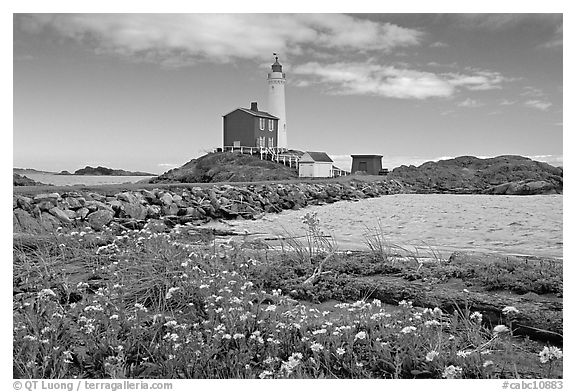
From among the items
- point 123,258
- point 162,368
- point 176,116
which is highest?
point 176,116

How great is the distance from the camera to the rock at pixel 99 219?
4727mm

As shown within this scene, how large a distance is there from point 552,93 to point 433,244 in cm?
132

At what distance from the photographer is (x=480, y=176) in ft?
14.3

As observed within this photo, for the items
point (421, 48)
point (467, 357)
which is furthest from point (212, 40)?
point (467, 357)

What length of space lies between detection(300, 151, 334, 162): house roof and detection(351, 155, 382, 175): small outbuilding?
196 millimetres

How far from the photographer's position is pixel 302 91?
164 inches

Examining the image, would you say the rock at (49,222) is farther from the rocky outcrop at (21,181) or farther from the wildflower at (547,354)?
the wildflower at (547,354)

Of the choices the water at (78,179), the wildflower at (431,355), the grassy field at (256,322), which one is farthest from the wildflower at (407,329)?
the water at (78,179)

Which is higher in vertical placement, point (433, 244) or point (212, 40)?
point (212, 40)

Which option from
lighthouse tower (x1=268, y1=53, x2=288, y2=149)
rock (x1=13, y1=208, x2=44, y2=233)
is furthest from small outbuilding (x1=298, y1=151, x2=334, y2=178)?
rock (x1=13, y1=208, x2=44, y2=233)

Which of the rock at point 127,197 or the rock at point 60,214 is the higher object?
the rock at point 127,197

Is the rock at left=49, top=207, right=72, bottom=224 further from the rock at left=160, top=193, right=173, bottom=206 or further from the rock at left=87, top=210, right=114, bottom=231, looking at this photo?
the rock at left=160, top=193, right=173, bottom=206

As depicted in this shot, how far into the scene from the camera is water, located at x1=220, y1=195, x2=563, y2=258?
13.1 feet

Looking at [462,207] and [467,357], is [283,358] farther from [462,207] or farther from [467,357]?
[462,207]
